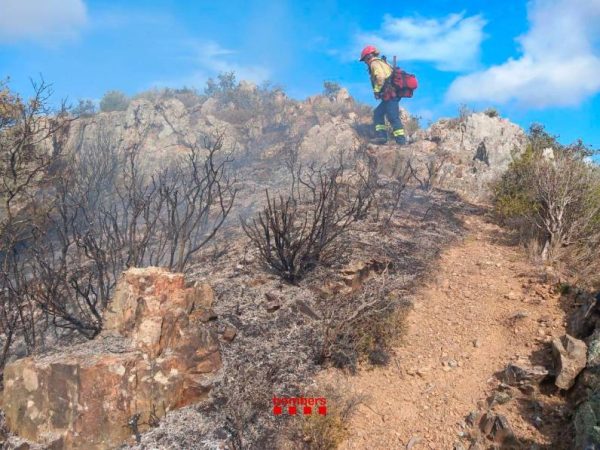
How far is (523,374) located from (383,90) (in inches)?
442

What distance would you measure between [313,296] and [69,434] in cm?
304

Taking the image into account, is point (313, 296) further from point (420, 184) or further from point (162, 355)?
point (420, 184)

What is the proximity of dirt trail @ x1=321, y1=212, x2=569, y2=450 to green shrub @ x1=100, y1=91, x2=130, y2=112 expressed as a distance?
62.5 feet

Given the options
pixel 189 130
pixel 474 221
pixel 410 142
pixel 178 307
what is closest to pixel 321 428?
pixel 178 307

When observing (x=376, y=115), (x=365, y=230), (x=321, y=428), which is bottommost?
(x=321, y=428)

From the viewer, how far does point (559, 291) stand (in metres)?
4.88

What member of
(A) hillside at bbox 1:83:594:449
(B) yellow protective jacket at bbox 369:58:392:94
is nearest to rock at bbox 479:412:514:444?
(A) hillside at bbox 1:83:594:449

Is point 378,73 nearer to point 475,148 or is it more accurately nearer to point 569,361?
point 475,148

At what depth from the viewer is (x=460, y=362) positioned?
415 centimetres

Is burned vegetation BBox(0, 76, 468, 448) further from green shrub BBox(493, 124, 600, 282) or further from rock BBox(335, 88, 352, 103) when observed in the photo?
rock BBox(335, 88, 352, 103)

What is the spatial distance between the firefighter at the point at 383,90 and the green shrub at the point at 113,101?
42.9 feet

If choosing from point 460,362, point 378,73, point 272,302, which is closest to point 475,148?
point 378,73

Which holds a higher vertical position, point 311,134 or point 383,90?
point 383,90

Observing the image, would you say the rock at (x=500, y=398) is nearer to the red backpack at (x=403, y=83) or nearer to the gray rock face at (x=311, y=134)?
the gray rock face at (x=311, y=134)
